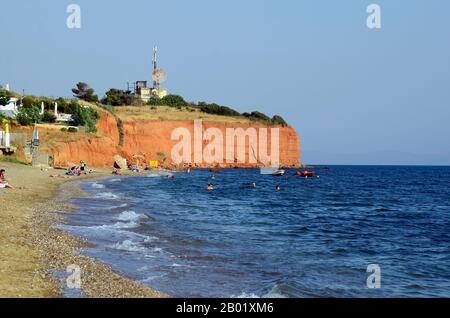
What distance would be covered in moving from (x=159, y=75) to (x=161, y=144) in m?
56.4

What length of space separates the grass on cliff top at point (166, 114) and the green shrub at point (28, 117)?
43.8 meters

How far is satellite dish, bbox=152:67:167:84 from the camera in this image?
160m

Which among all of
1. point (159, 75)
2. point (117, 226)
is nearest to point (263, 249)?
point (117, 226)

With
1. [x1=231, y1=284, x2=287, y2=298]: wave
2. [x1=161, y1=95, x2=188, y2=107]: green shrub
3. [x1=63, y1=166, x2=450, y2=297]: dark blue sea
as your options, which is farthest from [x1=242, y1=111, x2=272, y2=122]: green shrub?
[x1=231, y1=284, x2=287, y2=298]: wave

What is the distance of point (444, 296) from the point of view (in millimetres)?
11555

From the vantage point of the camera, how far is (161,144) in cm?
11031

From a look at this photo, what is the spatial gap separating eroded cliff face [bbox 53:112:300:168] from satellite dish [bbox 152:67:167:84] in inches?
1718

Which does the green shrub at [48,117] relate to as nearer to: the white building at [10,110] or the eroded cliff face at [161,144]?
the white building at [10,110]

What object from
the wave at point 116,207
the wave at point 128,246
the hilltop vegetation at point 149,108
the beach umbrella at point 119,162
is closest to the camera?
the wave at point 128,246

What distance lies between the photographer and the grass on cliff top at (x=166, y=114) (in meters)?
118
